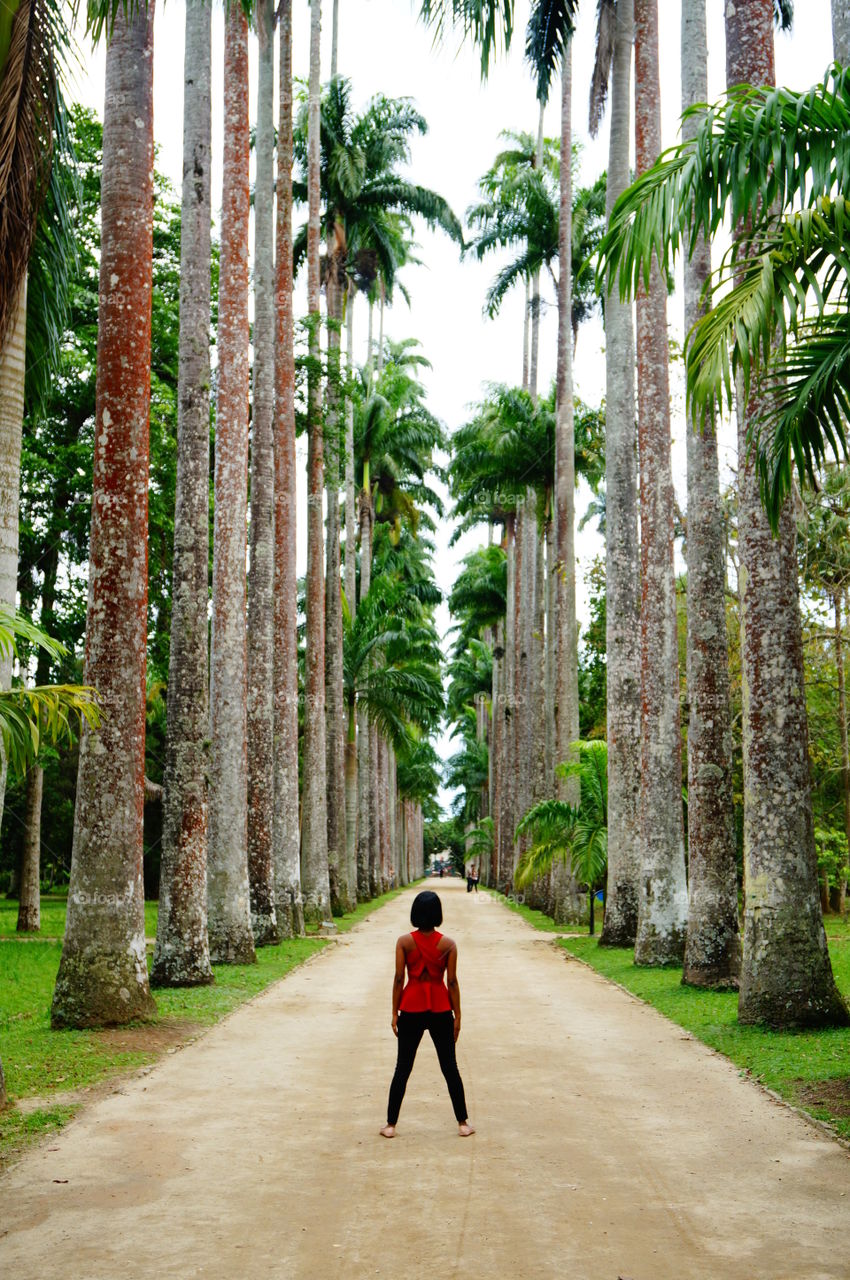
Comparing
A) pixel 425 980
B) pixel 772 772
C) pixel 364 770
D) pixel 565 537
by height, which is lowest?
pixel 425 980

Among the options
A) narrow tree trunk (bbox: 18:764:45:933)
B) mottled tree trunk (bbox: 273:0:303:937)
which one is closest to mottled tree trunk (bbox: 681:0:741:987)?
mottled tree trunk (bbox: 273:0:303:937)

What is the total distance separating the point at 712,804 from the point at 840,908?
76.1ft

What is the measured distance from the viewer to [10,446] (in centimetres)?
925

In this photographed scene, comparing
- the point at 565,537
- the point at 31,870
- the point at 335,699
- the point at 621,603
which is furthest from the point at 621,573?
the point at 31,870

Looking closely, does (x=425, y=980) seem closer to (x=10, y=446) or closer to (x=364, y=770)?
(x=10, y=446)

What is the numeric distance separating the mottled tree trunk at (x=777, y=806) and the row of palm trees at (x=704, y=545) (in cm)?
2

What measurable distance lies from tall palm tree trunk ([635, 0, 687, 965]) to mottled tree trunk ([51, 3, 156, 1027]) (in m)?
7.89

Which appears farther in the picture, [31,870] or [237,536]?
[31,870]

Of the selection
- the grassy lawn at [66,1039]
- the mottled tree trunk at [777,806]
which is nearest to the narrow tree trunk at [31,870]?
the grassy lawn at [66,1039]

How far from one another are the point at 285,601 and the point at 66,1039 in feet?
43.8

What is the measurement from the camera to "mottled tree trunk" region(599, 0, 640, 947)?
20.2 metres

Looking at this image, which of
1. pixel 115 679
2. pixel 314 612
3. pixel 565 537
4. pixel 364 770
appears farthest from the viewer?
pixel 364 770

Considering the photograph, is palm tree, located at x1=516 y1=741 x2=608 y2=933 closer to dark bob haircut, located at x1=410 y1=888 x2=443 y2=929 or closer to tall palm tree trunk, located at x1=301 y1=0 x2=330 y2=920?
tall palm tree trunk, located at x1=301 y1=0 x2=330 y2=920

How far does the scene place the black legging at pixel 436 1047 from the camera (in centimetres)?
712
